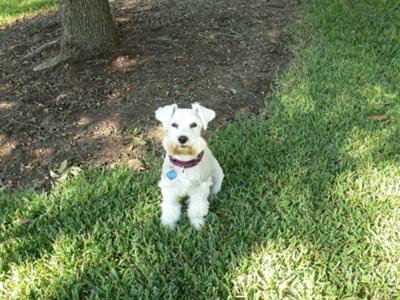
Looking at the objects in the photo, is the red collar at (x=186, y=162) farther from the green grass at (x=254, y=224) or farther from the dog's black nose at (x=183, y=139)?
the green grass at (x=254, y=224)

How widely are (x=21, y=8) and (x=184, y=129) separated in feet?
24.3

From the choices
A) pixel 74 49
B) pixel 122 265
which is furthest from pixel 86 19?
pixel 122 265

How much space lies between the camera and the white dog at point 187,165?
3.29 m

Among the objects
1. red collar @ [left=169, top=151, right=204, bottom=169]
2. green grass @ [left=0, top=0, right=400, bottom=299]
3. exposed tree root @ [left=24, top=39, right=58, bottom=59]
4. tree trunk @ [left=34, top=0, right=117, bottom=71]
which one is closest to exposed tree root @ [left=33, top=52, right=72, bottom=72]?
tree trunk @ [left=34, top=0, right=117, bottom=71]

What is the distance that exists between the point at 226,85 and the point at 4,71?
2.94 metres

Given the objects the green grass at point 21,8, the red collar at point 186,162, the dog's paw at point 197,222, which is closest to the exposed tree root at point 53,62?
the red collar at point 186,162

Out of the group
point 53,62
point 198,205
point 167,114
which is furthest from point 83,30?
point 198,205

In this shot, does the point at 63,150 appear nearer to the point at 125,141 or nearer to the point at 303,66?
the point at 125,141

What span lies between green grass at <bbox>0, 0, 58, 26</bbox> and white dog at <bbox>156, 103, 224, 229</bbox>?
6.57 metres

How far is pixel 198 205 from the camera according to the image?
12.1 feet

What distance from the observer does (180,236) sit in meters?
3.62

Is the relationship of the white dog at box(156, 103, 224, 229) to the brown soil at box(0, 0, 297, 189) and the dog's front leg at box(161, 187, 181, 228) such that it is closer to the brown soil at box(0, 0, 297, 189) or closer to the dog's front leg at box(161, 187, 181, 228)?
the dog's front leg at box(161, 187, 181, 228)

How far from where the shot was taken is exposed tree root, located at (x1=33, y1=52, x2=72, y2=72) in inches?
234

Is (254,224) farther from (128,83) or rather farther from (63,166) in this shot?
(128,83)
